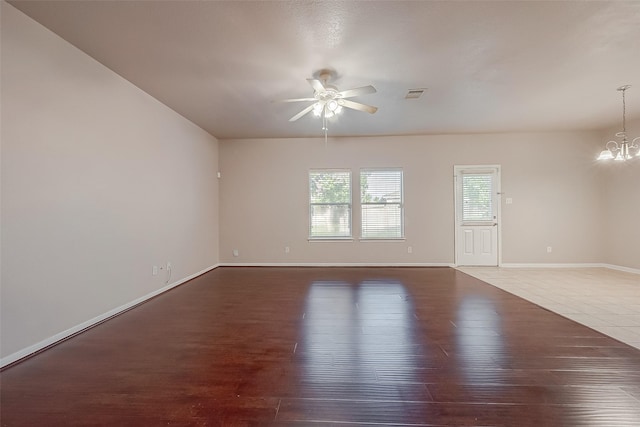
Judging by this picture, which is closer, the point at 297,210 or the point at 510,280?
the point at 510,280

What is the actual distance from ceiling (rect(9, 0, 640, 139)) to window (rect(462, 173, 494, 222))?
1743 mm

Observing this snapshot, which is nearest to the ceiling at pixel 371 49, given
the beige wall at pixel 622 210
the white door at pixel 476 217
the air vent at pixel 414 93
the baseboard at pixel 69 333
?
the air vent at pixel 414 93

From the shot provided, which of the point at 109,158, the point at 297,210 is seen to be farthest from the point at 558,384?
the point at 297,210

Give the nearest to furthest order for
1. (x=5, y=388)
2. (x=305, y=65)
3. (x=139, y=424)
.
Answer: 1. (x=139, y=424)
2. (x=5, y=388)
3. (x=305, y=65)

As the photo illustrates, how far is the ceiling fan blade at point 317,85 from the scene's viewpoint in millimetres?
2812

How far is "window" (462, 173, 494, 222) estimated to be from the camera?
19.0 ft

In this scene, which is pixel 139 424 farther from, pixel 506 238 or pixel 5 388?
pixel 506 238

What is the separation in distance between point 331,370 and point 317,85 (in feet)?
8.58

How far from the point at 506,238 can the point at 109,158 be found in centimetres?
674

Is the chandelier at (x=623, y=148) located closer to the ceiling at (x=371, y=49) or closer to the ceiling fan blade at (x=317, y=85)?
the ceiling at (x=371, y=49)

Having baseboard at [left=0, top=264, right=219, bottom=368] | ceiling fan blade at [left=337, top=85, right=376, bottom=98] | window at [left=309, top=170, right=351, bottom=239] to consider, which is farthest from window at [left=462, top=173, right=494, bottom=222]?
baseboard at [left=0, top=264, right=219, bottom=368]

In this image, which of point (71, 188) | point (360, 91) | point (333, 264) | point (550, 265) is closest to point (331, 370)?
point (360, 91)

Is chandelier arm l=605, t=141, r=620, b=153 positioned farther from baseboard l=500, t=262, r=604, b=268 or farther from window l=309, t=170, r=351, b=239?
window l=309, t=170, r=351, b=239

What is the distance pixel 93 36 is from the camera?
2.46m
